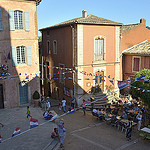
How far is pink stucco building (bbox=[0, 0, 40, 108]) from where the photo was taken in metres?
16.1

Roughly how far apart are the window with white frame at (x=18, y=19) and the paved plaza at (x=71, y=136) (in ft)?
24.0

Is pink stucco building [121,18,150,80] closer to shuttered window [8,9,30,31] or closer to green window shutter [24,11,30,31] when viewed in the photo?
green window shutter [24,11,30,31]

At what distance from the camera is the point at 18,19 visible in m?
16.6

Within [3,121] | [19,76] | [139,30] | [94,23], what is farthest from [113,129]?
[139,30]

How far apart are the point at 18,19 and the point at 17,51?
9.00 ft

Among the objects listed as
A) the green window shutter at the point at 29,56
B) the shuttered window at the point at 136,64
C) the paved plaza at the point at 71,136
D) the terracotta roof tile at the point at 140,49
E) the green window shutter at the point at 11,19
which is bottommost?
the paved plaza at the point at 71,136

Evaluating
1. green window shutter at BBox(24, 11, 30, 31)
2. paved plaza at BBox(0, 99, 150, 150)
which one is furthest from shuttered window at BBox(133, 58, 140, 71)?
green window shutter at BBox(24, 11, 30, 31)

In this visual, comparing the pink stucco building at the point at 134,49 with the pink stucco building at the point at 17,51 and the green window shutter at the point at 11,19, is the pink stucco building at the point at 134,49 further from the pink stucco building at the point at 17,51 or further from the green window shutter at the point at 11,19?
the green window shutter at the point at 11,19

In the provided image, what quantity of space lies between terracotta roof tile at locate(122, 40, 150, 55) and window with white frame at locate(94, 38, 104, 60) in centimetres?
334

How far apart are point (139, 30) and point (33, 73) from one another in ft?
45.9

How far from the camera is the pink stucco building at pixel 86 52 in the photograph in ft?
62.6

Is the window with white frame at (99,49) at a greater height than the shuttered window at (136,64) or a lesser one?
greater

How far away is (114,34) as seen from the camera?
20859 mm

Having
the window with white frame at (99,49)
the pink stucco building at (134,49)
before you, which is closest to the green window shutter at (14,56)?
the window with white frame at (99,49)
